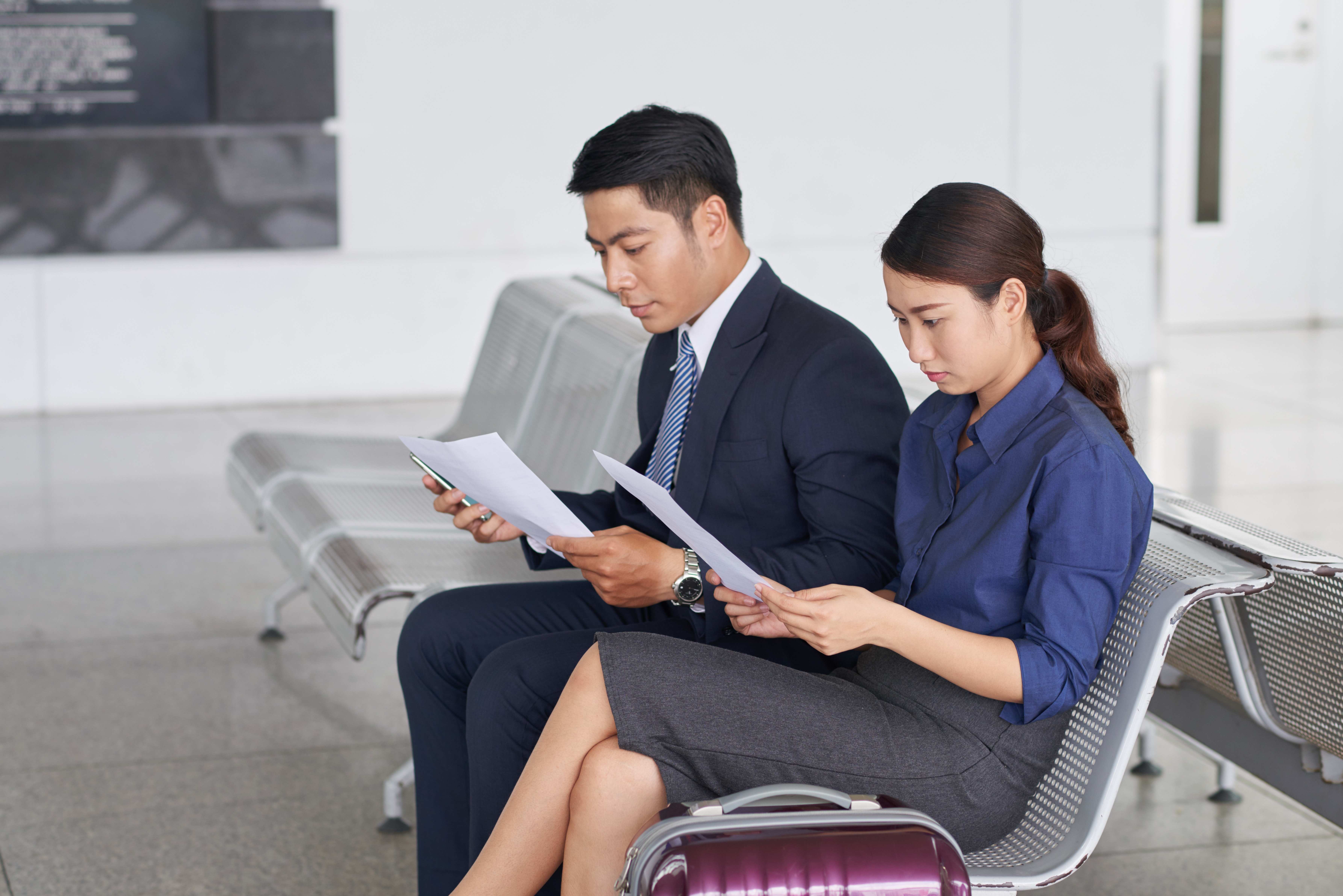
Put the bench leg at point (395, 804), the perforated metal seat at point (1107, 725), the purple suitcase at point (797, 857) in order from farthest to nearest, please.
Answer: the bench leg at point (395, 804)
the perforated metal seat at point (1107, 725)
the purple suitcase at point (797, 857)

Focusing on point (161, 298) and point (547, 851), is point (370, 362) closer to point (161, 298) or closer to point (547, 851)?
point (161, 298)

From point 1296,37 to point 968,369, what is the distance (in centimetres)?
792

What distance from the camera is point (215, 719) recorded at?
131 inches

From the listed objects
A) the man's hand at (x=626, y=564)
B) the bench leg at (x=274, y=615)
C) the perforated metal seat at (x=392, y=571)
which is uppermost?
the man's hand at (x=626, y=564)

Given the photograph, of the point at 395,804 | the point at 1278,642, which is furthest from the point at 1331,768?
the point at 395,804

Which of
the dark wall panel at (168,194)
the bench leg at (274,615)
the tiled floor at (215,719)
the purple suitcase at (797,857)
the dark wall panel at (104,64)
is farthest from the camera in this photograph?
the dark wall panel at (168,194)

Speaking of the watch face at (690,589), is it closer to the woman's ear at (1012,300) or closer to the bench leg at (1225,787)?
the woman's ear at (1012,300)

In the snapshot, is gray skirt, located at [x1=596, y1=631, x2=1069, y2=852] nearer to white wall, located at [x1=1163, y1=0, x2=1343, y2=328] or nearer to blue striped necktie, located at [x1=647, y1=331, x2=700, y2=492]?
blue striped necktie, located at [x1=647, y1=331, x2=700, y2=492]

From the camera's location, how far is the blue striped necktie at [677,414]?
2305mm

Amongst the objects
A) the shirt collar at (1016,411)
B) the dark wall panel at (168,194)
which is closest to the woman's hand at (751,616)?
the shirt collar at (1016,411)

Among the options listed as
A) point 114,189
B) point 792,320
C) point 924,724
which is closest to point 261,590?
point 792,320

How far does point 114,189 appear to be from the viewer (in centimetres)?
684

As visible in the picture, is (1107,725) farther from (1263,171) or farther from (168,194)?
(1263,171)

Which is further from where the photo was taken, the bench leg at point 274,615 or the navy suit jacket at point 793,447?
the bench leg at point 274,615
